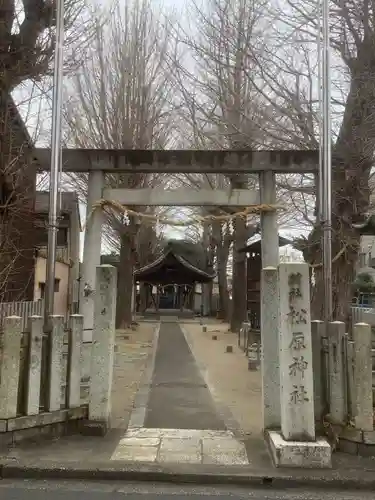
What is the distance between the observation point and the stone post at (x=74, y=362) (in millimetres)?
6707

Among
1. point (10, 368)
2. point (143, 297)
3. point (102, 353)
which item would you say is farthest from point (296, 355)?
point (143, 297)

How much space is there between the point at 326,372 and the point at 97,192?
633 centimetres

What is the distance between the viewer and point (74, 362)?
6746 mm

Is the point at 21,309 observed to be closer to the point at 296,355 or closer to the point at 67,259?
the point at 296,355

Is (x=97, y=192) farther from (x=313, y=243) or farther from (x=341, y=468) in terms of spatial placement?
(x=341, y=468)

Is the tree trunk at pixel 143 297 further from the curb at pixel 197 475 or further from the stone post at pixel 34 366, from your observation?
the curb at pixel 197 475

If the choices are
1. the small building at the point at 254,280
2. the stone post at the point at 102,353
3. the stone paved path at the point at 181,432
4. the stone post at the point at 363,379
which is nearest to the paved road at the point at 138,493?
the stone paved path at the point at 181,432

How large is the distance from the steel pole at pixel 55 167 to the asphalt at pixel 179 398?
2.44 meters

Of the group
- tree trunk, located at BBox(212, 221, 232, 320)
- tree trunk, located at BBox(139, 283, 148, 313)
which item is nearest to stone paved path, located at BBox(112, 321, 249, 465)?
tree trunk, located at BBox(212, 221, 232, 320)

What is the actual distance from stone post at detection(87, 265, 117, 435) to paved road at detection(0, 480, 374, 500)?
4.80ft

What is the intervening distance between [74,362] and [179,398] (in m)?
3.16

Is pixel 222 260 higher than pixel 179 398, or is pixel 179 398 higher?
pixel 222 260

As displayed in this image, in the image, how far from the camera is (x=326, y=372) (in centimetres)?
646

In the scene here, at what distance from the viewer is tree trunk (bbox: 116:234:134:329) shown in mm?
23656
